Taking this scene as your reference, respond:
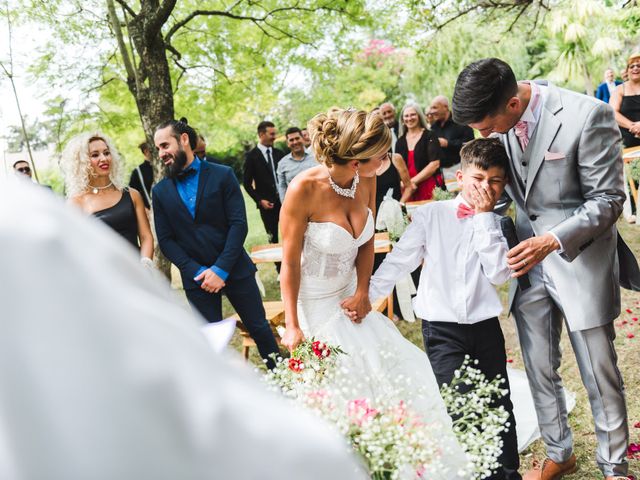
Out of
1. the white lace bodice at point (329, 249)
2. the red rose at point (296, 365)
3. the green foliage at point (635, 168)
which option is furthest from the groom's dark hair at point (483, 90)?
the green foliage at point (635, 168)

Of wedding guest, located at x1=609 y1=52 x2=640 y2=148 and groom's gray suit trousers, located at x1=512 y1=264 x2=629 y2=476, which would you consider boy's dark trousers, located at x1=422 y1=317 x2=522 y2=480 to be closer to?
groom's gray suit trousers, located at x1=512 y1=264 x2=629 y2=476

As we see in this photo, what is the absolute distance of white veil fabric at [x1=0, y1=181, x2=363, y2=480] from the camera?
1.53ft

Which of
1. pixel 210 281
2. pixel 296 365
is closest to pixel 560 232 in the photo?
pixel 296 365

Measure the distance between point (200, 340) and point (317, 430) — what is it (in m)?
0.14

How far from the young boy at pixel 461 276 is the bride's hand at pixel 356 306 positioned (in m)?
0.14

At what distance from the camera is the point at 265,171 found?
28.8 ft

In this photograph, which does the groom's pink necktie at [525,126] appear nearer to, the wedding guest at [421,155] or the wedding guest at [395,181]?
the wedding guest at [395,181]

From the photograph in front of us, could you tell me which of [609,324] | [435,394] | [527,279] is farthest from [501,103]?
[435,394]

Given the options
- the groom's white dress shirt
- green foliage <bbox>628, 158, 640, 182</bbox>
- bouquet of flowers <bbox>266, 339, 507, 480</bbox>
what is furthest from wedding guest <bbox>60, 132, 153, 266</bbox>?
green foliage <bbox>628, 158, 640, 182</bbox>

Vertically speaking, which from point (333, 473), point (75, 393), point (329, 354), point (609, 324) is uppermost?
point (75, 393)

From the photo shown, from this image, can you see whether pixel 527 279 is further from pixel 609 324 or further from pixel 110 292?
pixel 110 292

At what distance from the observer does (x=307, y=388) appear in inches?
60.2

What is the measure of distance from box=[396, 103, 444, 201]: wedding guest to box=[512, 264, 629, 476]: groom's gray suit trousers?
4.34 metres

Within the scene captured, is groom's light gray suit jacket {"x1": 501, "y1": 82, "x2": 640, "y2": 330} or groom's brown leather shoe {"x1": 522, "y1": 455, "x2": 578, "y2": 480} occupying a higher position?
groom's light gray suit jacket {"x1": 501, "y1": 82, "x2": 640, "y2": 330}
